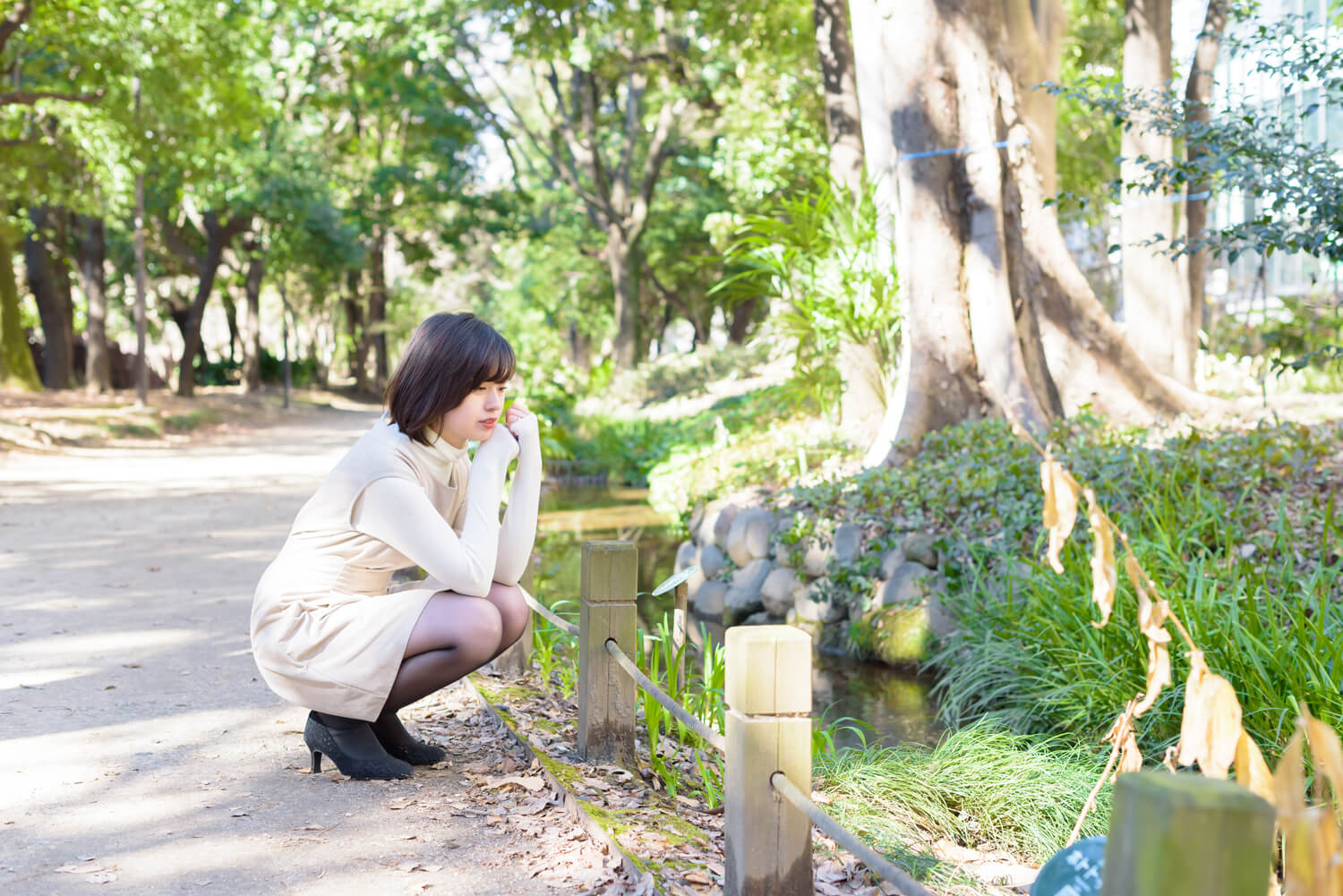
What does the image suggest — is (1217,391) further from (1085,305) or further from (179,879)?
(179,879)

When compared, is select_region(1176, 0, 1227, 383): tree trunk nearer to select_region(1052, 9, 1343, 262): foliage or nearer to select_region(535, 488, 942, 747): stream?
select_region(535, 488, 942, 747): stream

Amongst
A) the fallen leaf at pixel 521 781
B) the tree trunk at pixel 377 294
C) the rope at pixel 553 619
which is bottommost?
the fallen leaf at pixel 521 781

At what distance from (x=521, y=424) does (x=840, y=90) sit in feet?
34.3

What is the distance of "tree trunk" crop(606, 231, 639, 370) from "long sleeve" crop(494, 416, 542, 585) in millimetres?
19508

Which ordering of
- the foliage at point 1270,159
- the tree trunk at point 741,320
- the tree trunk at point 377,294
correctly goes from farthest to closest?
the tree trunk at point 377,294, the tree trunk at point 741,320, the foliage at point 1270,159

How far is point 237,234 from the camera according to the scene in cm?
3000

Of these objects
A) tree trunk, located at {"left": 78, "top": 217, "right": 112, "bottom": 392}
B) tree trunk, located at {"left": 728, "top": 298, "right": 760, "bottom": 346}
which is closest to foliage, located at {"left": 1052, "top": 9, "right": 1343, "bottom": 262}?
tree trunk, located at {"left": 78, "top": 217, "right": 112, "bottom": 392}

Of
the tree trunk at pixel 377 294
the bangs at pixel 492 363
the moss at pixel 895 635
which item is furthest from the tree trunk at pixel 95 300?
the bangs at pixel 492 363

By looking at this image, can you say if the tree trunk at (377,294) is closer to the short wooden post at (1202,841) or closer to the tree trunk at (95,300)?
the tree trunk at (95,300)

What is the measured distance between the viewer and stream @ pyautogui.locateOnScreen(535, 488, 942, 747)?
5.81 m

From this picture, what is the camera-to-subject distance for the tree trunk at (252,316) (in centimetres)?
3117

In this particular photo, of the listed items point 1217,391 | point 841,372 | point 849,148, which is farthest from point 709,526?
point 1217,391

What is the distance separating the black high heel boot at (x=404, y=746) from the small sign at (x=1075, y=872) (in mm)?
2325

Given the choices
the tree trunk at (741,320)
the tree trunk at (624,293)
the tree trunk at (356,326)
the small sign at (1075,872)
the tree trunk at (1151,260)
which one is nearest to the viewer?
the small sign at (1075,872)
